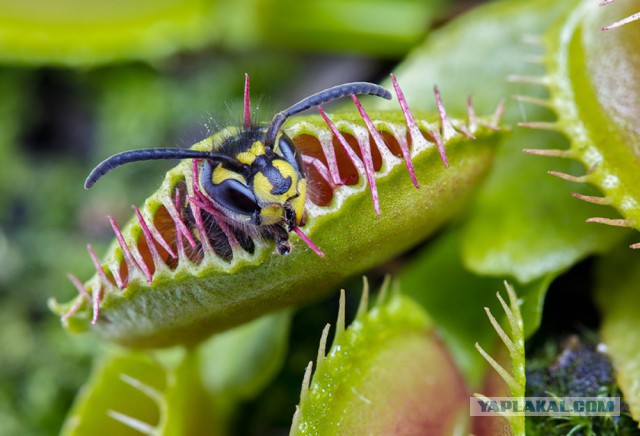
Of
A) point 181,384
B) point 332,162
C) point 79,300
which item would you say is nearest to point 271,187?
point 332,162

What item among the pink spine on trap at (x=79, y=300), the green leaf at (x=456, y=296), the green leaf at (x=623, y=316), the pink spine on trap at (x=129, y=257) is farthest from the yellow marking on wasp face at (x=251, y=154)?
the green leaf at (x=623, y=316)

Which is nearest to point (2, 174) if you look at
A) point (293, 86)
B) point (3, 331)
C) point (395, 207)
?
point (3, 331)

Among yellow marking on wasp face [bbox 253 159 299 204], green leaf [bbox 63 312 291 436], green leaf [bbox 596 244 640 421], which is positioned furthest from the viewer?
green leaf [bbox 63 312 291 436]

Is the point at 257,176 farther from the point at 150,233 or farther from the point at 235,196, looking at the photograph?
the point at 150,233

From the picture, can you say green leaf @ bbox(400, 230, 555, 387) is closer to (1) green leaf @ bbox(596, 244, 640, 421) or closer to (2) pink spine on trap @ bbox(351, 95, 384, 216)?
(1) green leaf @ bbox(596, 244, 640, 421)

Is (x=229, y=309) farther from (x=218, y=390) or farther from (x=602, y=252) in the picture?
(x=602, y=252)

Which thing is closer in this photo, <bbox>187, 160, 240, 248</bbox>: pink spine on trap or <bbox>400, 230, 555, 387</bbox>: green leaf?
<bbox>187, 160, 240, 248</bbox>: pink spine on trap

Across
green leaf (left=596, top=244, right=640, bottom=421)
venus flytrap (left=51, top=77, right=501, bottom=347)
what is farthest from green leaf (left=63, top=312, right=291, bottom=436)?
green leaf (left=596, top=244, right=640, bottom=421)
